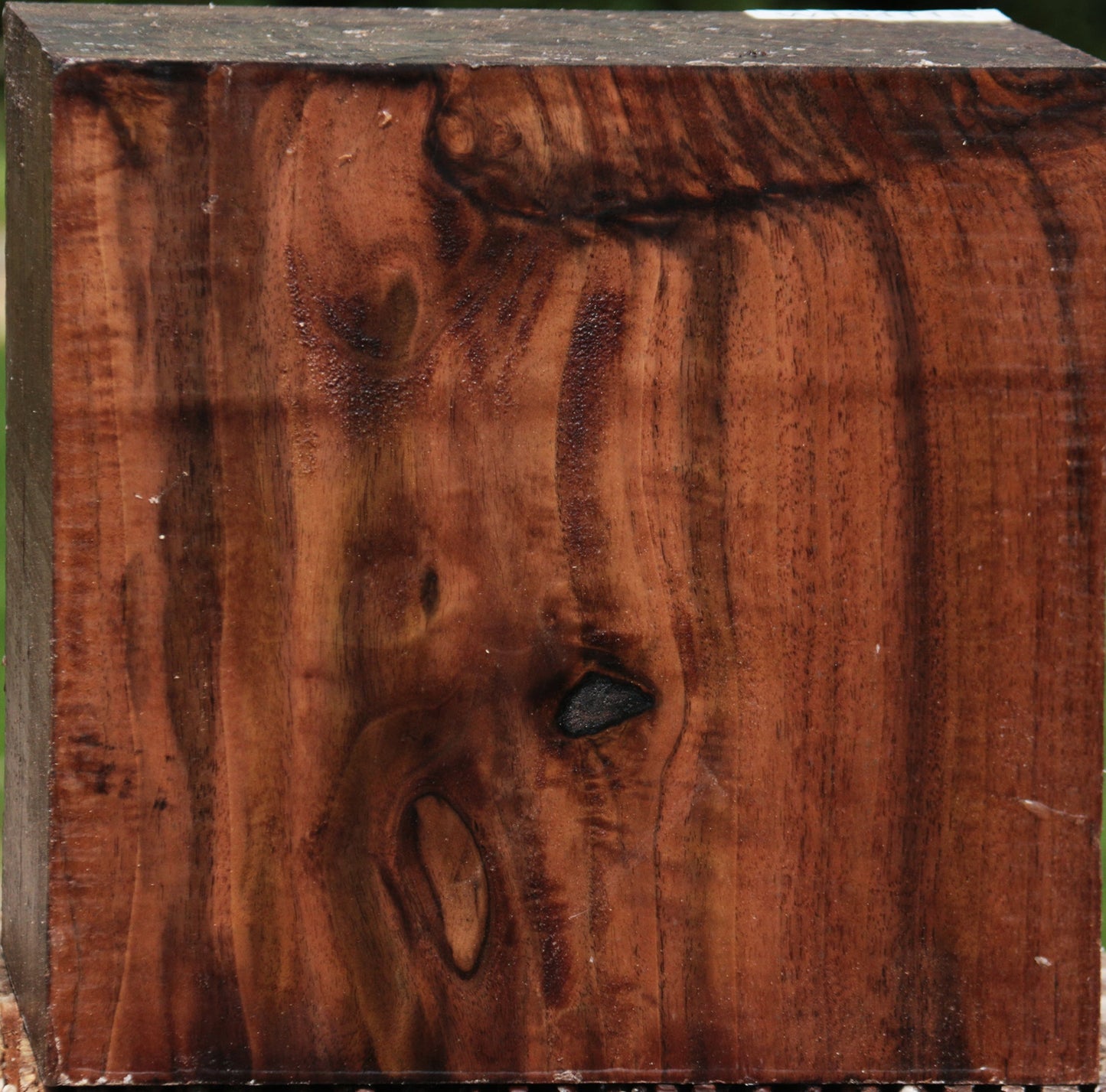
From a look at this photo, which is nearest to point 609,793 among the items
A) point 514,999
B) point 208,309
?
point 514,999

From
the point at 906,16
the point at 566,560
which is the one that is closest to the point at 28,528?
the point at 566,560

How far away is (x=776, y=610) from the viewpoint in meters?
0.93

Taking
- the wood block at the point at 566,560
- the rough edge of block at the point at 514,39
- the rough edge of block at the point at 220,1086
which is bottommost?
the rough edge of block at the point at 220,1086

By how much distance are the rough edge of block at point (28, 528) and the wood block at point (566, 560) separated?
0.01 metres

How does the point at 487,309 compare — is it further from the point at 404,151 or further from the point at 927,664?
the point at 927,664

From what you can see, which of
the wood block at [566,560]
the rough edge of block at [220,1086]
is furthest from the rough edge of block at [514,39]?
the rough edge of block at [220,1086]

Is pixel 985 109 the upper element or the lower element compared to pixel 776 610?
upper

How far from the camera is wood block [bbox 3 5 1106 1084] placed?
90cm

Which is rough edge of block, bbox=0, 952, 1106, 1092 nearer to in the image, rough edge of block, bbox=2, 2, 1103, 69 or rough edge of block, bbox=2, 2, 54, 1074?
rough edge of block, bbox=2, 2, 54, 1074

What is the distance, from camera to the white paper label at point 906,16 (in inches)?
44.7

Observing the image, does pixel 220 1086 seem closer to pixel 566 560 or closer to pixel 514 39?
pixel 566 560

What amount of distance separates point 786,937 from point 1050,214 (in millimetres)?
477

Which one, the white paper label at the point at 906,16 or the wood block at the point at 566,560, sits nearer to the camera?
the wood block at the point at 566,560

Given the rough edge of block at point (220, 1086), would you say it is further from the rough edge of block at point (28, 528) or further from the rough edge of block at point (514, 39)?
the rough edge of block at point (514, 39)
